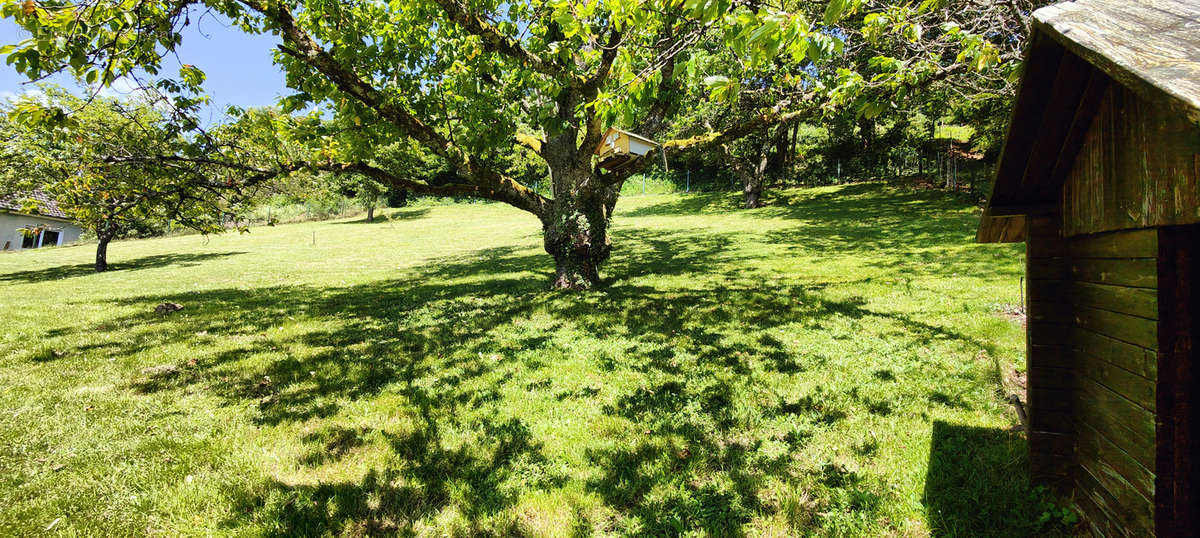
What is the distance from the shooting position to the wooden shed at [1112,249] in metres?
1.75

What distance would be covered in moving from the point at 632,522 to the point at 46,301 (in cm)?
1841

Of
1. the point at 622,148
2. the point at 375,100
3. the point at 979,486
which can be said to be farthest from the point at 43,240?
the point at 979,486

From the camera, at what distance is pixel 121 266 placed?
2248 centimetres

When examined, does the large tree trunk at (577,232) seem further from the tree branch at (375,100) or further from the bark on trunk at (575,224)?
the tree branch at (375,100)

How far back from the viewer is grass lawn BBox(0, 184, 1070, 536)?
10.9 feet

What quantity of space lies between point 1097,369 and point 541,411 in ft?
14.3

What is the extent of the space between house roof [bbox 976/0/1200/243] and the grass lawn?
215 centimetres

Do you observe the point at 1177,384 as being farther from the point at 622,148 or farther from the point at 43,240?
the point at 43,240

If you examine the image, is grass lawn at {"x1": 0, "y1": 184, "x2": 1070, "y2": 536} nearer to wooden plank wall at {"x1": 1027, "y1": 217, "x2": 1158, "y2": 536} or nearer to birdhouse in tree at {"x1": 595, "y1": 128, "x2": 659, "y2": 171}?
wooden plank wall at {"x1": 1027, "y1": 217, "x2": 1158, "y2": 536}

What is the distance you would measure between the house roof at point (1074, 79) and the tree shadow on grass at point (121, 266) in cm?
2907

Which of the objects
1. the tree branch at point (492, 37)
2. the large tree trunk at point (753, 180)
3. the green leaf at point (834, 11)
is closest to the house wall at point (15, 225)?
the tree branch at point (492, 37)

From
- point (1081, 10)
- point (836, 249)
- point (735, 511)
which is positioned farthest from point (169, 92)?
point (836, 249)

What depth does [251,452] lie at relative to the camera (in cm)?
412

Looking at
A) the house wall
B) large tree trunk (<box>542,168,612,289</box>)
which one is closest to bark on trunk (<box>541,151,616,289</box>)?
large tree trunk (<box>542,168,612,289</box>)
